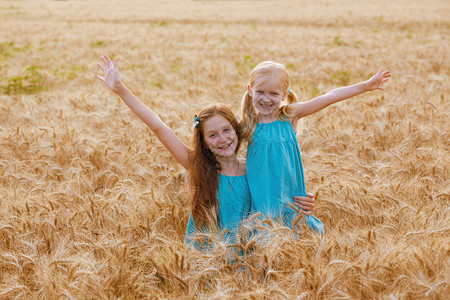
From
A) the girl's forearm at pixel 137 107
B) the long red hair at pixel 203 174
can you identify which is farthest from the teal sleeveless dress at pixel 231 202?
→ the girl's forearm at pixel 137 107

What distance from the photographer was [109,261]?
2.12m

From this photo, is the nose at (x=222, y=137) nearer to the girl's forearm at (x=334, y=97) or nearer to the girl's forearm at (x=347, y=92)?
the girl's forearm at (x=334, y=97)

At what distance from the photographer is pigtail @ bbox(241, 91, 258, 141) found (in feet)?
9.24

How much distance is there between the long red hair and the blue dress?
0.23 metres

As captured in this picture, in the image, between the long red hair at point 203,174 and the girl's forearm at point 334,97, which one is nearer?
the long red hair at point 203,174

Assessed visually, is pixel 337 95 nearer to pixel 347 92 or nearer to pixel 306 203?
pixel 347 92

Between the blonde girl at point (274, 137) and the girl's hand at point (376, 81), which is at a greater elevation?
the girl's hand at point (376, 81)

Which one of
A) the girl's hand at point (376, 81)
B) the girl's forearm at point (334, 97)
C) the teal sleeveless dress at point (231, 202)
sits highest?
the girl's hand at point (376, 81)

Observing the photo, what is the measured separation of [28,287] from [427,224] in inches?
82.4

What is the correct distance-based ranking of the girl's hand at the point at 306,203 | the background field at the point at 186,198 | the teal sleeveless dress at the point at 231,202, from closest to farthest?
1. the background field at the point at 186,198
2. the girl's hand at the point at 306,203
3. the teal sleeveless dress at the point at 231,202

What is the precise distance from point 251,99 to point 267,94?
0.22 metres

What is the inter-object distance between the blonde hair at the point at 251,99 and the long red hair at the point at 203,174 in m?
0.10

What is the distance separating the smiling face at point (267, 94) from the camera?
268 cm

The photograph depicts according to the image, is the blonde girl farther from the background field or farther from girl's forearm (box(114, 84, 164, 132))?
girl's forearm (box(114, 84, 164, 132))
